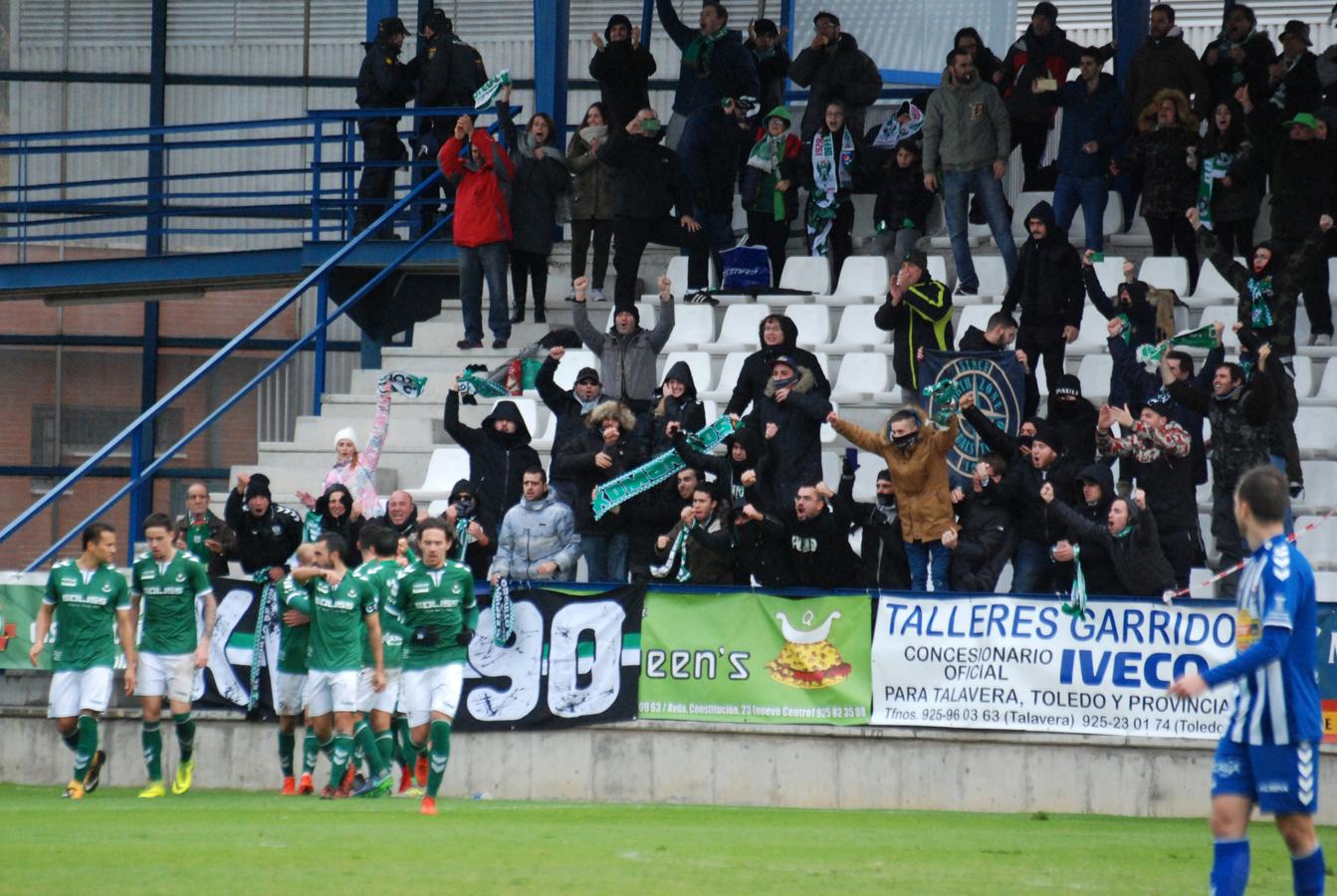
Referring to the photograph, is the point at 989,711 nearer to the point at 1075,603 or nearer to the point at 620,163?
the point at 1075,603

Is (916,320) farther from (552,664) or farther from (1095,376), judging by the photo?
(552,664)

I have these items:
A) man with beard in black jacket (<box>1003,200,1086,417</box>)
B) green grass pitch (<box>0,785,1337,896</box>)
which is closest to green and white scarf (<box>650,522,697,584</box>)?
green grass pitch (<box>0,785,1337,896</box>)

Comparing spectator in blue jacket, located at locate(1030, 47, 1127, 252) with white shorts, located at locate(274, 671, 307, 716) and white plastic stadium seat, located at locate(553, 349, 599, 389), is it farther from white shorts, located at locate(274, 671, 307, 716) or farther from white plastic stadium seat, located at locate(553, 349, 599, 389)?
white shorts, located at locate(274, 671, 307, 716)

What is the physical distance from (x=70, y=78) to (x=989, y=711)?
1664 cm

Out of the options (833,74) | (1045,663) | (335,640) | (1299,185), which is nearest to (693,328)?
(833,74)

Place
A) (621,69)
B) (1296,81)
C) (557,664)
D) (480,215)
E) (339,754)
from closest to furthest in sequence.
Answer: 1. (339,754)
2. (557,664)
3. (1296,81)
4. (480,215)
5. (621,69)

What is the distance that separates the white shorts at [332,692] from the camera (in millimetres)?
13836

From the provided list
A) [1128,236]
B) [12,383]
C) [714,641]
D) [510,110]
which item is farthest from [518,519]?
[12,383]

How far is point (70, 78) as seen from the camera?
26.4 metres

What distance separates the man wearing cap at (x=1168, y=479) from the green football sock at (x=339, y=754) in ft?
18.7

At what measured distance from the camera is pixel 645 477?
15406 millimetres

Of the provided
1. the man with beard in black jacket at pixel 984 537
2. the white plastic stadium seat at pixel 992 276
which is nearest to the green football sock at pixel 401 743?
the man with beard in black jacket at pixel 984 537

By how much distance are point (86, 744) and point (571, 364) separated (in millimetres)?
6147

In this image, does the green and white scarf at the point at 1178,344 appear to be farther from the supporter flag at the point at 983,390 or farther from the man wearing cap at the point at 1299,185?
the man wearing cap at the point at 1299,185
